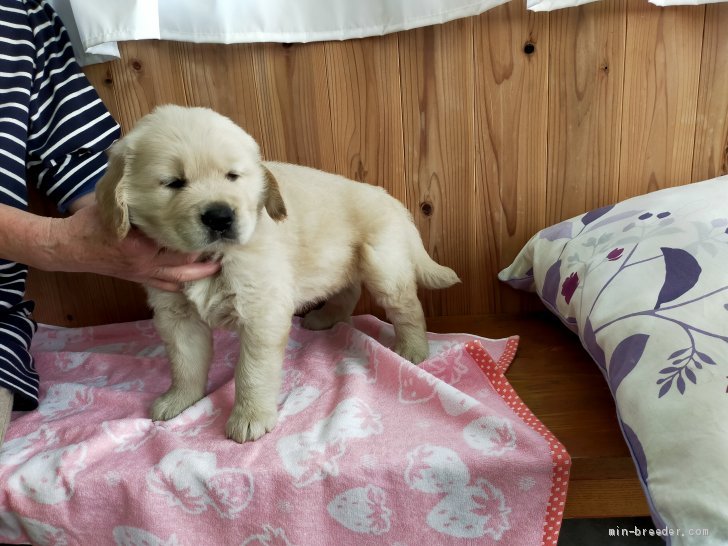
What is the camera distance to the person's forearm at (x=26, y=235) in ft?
3.91

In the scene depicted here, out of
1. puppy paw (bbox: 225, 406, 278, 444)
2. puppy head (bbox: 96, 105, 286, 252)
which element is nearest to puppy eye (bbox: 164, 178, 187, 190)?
puppy head (bbox: 96, 105, 286, 252)

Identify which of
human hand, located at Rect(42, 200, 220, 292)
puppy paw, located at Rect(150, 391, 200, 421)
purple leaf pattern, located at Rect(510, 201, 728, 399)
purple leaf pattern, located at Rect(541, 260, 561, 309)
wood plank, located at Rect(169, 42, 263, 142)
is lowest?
puppy paw, located at Rect(150, 391, 200, 421)

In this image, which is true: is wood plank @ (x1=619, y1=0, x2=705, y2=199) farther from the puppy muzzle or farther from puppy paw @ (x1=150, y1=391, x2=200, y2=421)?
puppy paw @ (x1=150, y1=391, x2=200, y2=421)

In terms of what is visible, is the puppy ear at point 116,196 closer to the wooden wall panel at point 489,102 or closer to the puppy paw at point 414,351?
the wooden wall panel at point 489,102

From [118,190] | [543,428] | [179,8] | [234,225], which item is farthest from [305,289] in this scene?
[179,8]

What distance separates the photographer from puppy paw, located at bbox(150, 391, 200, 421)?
4.06 ft

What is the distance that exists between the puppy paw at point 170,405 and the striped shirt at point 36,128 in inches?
13.4

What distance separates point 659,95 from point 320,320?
3.85ft

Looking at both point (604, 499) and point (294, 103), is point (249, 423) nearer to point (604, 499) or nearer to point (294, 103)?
point (604, 499)

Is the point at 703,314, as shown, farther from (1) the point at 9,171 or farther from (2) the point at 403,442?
(1) the point at 9,171

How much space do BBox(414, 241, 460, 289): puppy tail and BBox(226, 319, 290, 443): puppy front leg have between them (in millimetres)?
481

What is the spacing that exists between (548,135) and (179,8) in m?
1.07

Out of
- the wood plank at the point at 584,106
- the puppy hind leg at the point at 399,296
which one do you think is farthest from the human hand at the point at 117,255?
the wood plank at the point at 584,106

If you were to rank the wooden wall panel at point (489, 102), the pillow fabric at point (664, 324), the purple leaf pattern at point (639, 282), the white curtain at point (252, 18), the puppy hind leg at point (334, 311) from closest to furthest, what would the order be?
the pillow fabric at point (664, 324) < the purple leaf pattern at point (639, 282) < the white curtain at point (252, 18) < the wooden wall panel at point (489, 102) < the puppy hind leg at point (334, 311)
